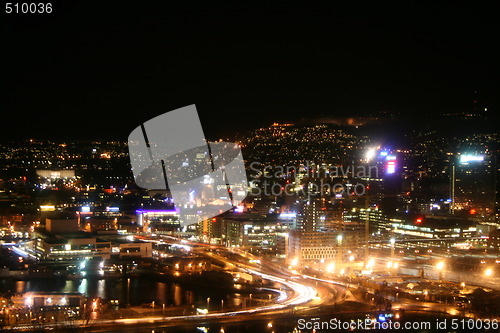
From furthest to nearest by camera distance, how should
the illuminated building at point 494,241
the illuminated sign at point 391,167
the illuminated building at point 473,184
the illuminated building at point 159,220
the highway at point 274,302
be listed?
the illuminated building at point 159,220, the illuminated building at point 473,184, the illuminated sign at point 391,167, the illuminated building at point 494,241, the highway at point 274,302

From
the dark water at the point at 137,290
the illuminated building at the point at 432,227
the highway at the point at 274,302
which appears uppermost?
the illuminated building at the point at 432,227

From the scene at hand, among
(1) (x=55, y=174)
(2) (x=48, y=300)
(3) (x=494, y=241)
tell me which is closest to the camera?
(2) (x=48, y=300)

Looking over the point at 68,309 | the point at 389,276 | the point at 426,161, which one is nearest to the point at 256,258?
the point at 389,276

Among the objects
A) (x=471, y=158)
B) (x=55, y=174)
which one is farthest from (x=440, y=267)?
(x=55, y=174)

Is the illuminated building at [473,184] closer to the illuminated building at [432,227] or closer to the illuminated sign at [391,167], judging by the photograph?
the illuminated building at [432,227]

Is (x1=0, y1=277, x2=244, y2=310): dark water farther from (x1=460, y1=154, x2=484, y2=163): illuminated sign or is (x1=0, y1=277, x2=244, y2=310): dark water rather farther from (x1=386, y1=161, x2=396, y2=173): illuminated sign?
(x1=460, y1=154, x2=484, y2=163): illuminated sign

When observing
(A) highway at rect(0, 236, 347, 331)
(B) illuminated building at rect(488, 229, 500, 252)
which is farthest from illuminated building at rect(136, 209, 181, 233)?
(B) illuminated building at rect(488, 229, 500, 252)

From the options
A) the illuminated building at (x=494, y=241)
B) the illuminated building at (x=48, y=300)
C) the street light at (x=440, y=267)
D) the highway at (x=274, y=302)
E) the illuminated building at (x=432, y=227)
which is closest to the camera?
the highway at (x=274, y=302)

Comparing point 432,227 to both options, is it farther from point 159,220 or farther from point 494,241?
point 159,220

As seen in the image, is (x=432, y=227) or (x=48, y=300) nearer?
(x=48, y=300)

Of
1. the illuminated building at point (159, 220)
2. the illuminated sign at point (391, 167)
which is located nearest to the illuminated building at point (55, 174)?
the illuminated building at point (159, 220)
